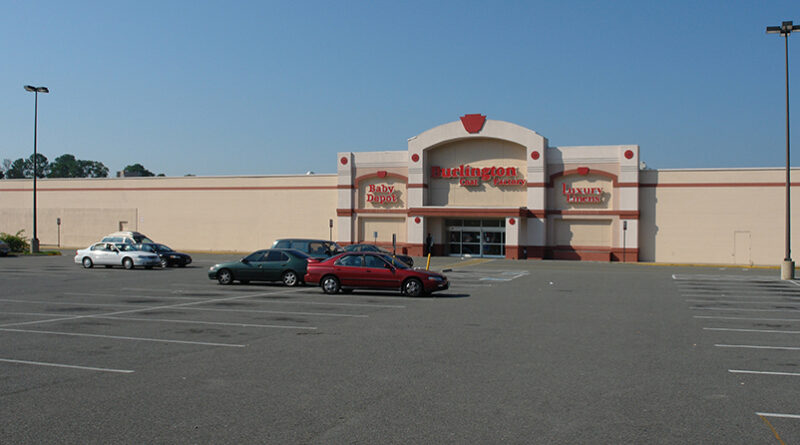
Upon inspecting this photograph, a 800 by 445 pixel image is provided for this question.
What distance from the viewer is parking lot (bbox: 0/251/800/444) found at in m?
6.86

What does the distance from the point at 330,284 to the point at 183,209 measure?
39523 millimetres

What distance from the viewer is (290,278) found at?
78.7 feet

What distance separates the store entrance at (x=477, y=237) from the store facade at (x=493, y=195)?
0.25 feet

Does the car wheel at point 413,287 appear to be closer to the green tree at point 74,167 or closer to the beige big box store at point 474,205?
the beige big box store at point 474,205

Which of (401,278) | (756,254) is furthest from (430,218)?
(401,278)

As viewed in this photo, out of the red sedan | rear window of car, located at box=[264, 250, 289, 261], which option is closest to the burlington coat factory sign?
rear window of car, located at box=[264, 250, 289, 261]

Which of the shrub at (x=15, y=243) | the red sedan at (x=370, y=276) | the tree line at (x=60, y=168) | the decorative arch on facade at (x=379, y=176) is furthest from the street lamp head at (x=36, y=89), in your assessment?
the tree line at (x=60, y=168)

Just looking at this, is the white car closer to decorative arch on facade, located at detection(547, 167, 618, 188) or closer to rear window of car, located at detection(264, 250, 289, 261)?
rear window of car, located at detection(264, 250, 289, 261)

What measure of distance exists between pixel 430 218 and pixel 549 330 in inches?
1477

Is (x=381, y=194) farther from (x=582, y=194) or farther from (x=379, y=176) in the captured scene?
(x=582, y=194)

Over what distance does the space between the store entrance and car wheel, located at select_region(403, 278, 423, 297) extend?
29.8 meters

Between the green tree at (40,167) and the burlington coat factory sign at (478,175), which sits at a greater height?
the green tree at (40,167)

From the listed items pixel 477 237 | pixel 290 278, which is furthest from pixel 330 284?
pixel 477 237

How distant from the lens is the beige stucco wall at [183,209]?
2132 inches
